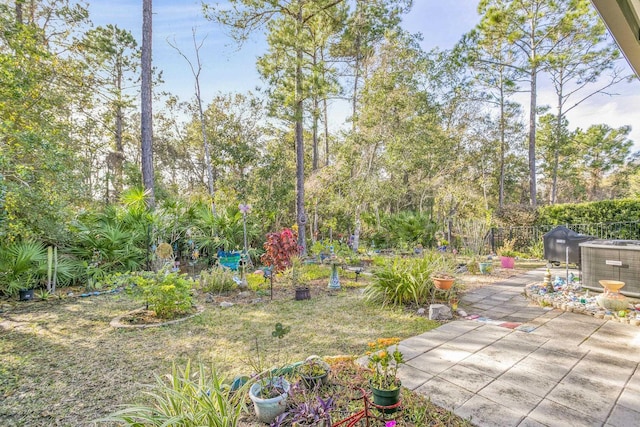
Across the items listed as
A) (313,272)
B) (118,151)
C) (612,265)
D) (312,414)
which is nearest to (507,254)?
(612,265)

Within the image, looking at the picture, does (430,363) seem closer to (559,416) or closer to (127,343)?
(559,416)

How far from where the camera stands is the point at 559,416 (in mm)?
1870

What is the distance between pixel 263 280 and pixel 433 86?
10712 mm

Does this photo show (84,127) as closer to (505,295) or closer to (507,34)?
(505,295)

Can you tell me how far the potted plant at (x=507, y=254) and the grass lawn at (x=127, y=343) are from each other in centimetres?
459

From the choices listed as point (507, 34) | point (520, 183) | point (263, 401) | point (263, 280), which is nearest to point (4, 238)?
point (263, 280)

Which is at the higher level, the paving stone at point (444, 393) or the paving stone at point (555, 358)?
the paving stone at point (444, 393)

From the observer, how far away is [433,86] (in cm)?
1240

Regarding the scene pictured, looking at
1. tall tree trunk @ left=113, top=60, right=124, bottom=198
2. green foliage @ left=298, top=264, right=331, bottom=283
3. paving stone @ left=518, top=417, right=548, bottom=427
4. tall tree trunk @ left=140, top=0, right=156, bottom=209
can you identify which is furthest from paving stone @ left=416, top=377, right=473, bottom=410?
tall tree trunk @ left=113, top=60, right=124, bottom=198

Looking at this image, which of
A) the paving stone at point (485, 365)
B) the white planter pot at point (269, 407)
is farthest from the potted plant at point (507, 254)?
the white planter pot at point (269, 407)

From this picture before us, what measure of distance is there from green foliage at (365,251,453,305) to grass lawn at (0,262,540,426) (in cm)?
23

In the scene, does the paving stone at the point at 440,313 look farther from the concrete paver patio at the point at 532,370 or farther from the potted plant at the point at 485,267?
the potted plant at the point at 485,267

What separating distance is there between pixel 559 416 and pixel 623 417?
385mm

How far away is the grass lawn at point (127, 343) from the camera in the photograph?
2.31 m
